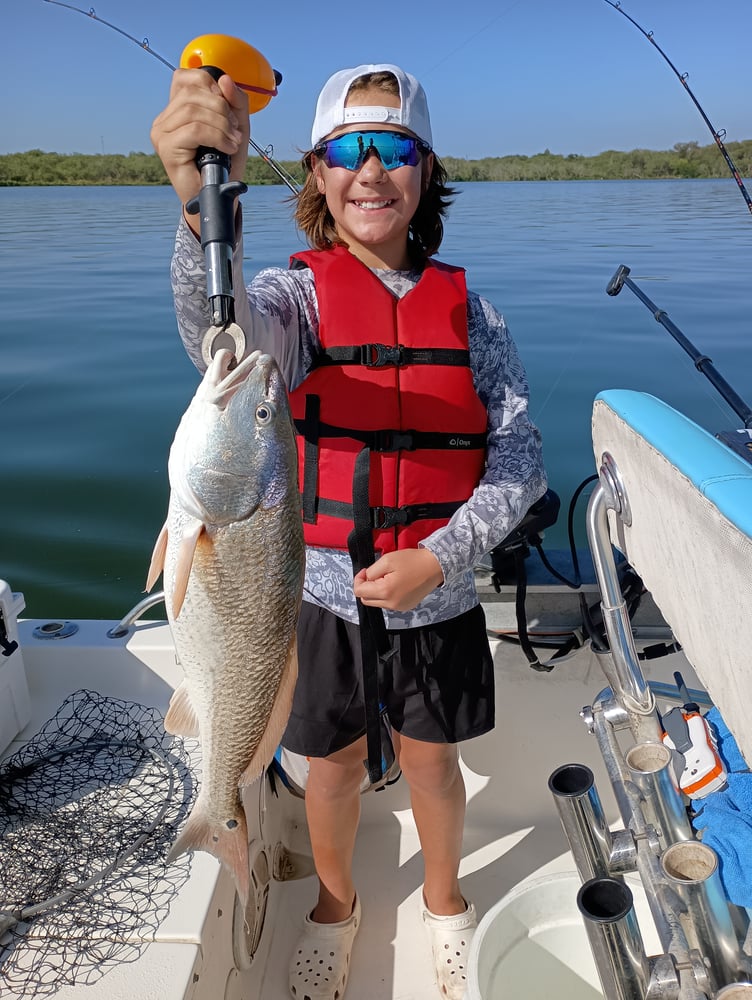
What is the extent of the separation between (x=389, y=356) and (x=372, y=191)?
45cm

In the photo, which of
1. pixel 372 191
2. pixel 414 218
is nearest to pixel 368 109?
pixel 372 191

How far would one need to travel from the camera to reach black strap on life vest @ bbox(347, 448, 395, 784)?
194 centimetres

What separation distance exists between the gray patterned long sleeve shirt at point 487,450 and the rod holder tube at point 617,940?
793 millimetres

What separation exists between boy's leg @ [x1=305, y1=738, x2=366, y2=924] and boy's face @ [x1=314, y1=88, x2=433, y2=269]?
1521 mm

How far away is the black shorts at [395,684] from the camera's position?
7.45 ft

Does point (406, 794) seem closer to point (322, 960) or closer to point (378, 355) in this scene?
point (322, 960)

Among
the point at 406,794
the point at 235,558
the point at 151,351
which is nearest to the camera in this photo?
the point at 235,558

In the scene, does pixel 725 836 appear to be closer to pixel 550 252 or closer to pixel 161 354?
pixel 161 354

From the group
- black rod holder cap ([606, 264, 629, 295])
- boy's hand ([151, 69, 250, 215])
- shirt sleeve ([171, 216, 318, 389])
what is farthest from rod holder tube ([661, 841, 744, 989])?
black rod holder cap ([606, 264, 629, 295])

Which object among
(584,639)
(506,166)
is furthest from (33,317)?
(506,166)

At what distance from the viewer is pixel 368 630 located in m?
2.08

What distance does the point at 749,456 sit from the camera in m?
2.67

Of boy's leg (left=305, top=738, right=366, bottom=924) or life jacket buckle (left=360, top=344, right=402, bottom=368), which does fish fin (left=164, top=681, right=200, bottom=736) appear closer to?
boy's leg (left=305, top=738, right=366, bottom=924)

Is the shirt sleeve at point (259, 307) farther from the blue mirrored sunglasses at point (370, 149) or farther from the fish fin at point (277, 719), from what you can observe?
the fish fin at point (277, 719)
